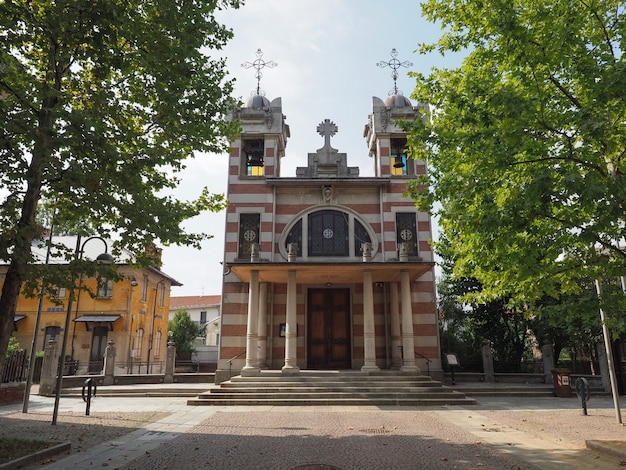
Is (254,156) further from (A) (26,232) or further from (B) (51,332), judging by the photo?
(B) (51,332)

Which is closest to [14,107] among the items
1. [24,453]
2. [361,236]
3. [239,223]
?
[24,453]

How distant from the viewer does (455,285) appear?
87.1 feet

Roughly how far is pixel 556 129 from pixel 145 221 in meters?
7.87

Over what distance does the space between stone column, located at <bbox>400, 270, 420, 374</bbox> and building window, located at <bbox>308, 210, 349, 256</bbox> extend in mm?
3717

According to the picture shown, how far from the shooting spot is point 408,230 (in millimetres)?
20891

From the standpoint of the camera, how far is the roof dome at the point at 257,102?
2406cm

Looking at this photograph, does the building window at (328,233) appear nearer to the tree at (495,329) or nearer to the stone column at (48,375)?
the tree at (495,329)

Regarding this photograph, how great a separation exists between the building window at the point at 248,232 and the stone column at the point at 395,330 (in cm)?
669

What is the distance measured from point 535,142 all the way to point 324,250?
44.6 ft

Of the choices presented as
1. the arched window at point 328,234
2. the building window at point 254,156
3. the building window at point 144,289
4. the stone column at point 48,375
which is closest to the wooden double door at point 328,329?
the arched window at point 328,234

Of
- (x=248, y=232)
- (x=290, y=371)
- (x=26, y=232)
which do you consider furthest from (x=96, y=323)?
(x=26, y=232)

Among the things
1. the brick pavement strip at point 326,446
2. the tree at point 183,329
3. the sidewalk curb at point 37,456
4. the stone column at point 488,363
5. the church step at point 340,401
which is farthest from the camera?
the tree at point 183,329

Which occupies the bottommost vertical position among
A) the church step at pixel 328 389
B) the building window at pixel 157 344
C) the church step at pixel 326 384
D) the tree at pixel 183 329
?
the church step at pixel 328 389

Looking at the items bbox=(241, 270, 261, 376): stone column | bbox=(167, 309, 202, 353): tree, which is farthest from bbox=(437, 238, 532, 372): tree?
bbox=(167, 309, 202, 353): tree
